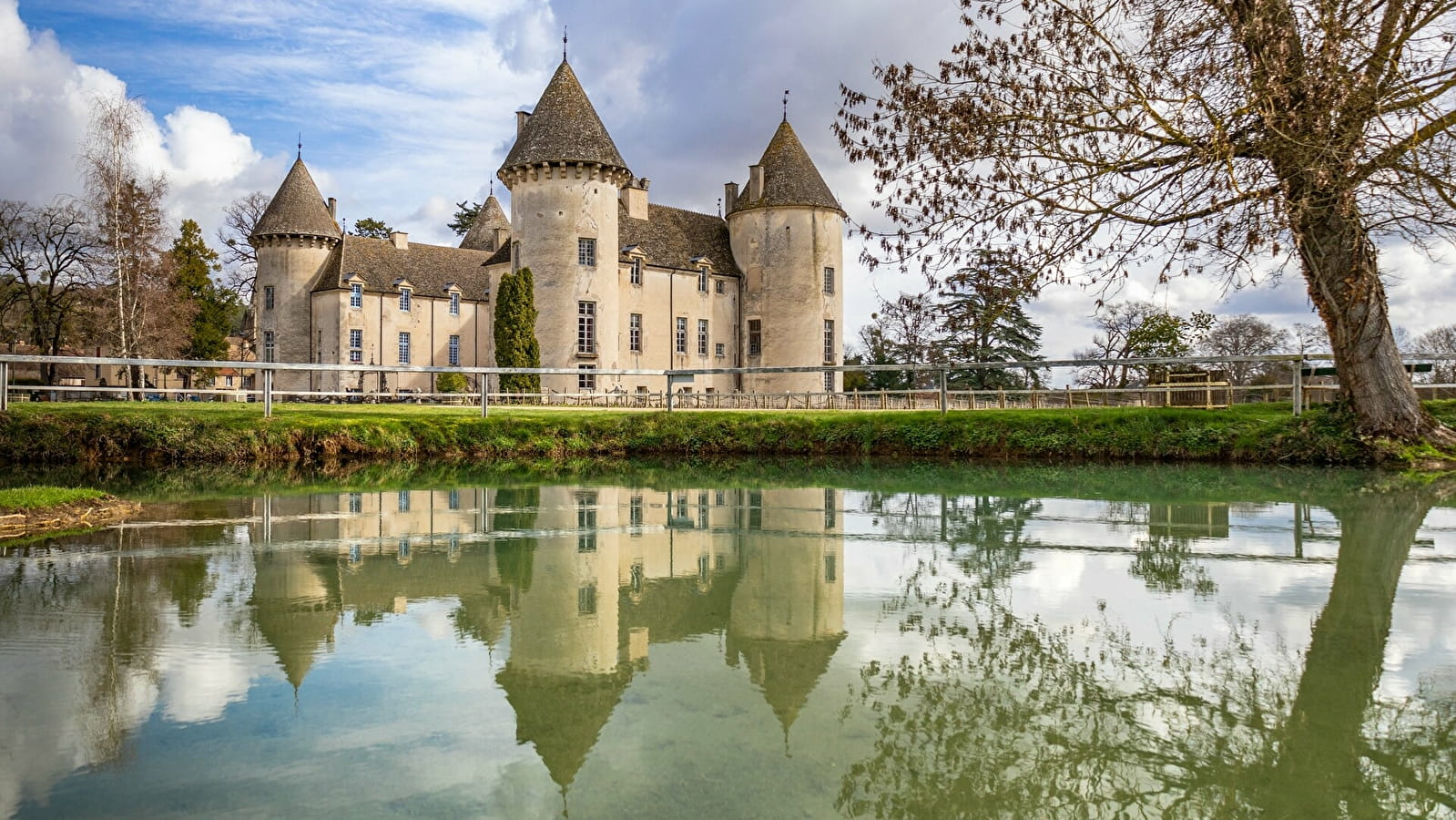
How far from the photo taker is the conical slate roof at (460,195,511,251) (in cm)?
5184

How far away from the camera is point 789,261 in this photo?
135 ft

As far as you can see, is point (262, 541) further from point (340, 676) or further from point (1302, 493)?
point (1302, 493)

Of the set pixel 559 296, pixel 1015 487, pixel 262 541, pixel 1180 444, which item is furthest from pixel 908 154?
pixel 559 296

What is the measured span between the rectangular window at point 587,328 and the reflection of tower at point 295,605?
30.9 metres

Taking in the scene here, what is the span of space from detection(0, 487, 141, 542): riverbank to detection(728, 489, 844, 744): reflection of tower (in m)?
4.89

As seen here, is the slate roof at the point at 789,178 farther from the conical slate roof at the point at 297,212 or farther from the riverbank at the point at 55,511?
the riverbank at the point at 55,511

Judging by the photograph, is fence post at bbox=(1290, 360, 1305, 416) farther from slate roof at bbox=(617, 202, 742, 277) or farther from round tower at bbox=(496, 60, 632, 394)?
slate roof at bbox=(617, 202, 742, 277)

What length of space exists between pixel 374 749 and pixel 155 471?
36.9 feet

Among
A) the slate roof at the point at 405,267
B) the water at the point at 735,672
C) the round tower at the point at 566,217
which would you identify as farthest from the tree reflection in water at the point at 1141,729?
the slate roof at the point at 405,267

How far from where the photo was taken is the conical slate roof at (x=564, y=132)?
115ft

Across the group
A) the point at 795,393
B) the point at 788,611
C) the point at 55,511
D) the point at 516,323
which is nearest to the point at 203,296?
the point at 516,323

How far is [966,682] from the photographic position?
3.23 metres

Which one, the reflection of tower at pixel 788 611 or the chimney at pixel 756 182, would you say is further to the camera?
the chimney at pixel 756 182

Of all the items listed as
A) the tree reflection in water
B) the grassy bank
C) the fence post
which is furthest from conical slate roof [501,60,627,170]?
the tree reflection in water
